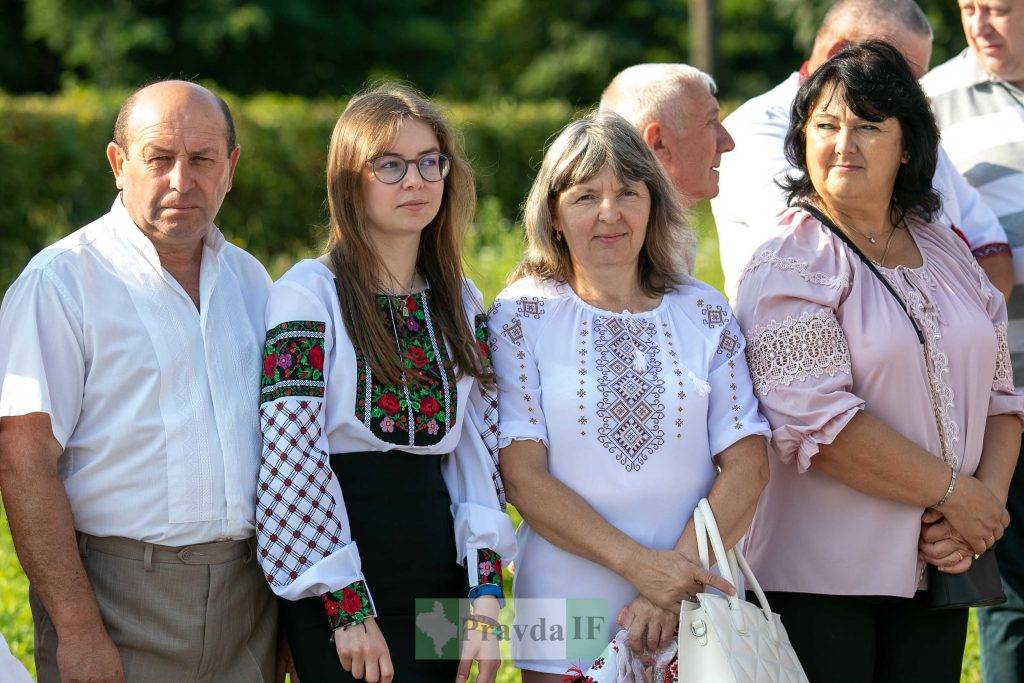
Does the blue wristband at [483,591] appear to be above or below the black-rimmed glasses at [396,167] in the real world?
below

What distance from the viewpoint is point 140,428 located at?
10.0 ft

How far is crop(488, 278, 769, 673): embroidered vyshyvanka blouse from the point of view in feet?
11.0

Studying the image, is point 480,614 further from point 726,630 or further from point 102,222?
point 102,222

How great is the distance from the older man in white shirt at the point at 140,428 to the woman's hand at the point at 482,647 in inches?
21.2

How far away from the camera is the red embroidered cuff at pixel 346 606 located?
120 inches

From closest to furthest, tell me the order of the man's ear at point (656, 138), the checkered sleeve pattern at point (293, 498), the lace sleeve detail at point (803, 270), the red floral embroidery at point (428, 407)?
the checkered sleeve pattern at point (293, 498) < the red floral embroidery at point (428, 407) < the lace sleeve detail at point (803, 270) < the man's ear at point (656, 138)

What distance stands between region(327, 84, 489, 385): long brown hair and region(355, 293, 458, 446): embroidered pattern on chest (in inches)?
1.2

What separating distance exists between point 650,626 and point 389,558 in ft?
2.25

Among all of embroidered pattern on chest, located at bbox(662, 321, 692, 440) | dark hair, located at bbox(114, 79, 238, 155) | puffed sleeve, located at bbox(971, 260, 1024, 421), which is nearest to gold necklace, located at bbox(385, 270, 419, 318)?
dark hair, located at bbox(114, 79, 238, 155)

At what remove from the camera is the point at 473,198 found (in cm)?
359

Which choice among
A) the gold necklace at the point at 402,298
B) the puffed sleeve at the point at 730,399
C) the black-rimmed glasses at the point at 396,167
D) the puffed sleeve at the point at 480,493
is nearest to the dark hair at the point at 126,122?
the black-rimmed glasses at the point at 396,167

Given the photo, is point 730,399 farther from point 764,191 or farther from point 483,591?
point 764,191

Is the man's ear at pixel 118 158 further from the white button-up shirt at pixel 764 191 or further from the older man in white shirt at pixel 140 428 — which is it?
the white button-up shirt at pixel 764 191

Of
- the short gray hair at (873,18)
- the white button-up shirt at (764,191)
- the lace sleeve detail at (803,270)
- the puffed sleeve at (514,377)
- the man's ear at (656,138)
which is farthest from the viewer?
the short gray hair at (873,18)
